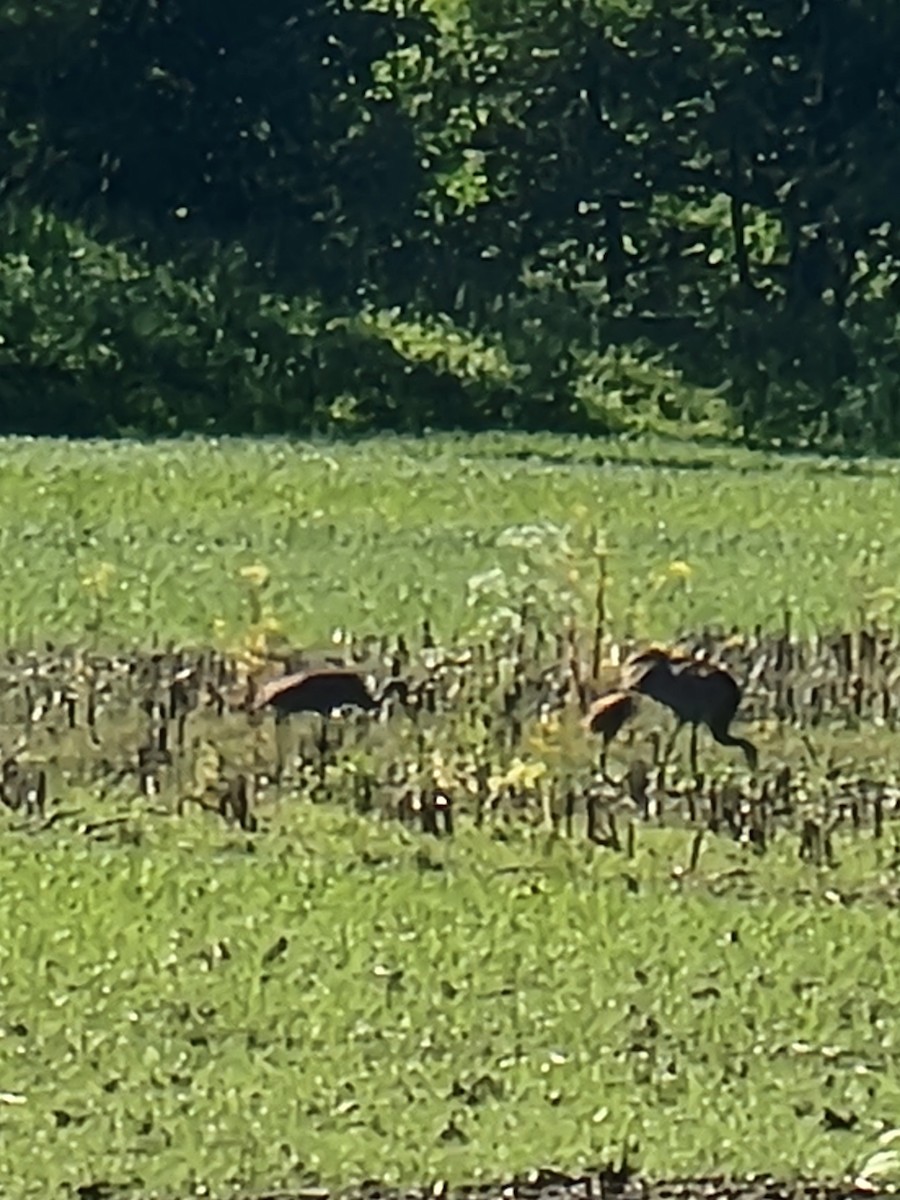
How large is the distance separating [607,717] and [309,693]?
0.84 meters

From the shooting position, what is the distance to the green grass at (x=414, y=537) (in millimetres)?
13750

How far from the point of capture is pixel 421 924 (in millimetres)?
9062

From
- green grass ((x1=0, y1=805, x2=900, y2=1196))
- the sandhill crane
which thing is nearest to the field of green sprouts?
green grass ((x1=0, y1=805, x2=900, y2=1196))

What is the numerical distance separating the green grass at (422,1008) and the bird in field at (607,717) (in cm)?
59

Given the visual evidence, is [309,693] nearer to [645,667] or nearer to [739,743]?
[645,667]

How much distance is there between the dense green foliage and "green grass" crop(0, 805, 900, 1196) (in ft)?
56.3

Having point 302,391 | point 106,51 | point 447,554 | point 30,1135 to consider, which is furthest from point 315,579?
point 106,51

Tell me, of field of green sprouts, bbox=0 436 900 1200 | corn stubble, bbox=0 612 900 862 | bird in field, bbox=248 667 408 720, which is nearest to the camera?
field of green sprouts, bbox=0 436 900 1200

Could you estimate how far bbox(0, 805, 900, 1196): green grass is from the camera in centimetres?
715

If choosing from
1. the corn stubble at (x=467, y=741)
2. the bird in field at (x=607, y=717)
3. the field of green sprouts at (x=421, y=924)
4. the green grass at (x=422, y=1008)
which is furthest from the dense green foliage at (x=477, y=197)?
the green grass at (x=422, y=1008)

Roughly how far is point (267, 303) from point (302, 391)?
2.05m

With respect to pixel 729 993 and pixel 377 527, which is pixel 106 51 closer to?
pixel 377 527

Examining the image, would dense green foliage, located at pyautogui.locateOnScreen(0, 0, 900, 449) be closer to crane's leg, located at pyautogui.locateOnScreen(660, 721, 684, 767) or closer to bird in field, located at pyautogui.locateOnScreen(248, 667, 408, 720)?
crane's leg, located at pyautogui.locateOnScreen(660, 721, 684, 767)

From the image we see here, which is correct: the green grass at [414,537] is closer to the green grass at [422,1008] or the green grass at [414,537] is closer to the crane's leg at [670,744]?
the crane's leg at [670,744]
